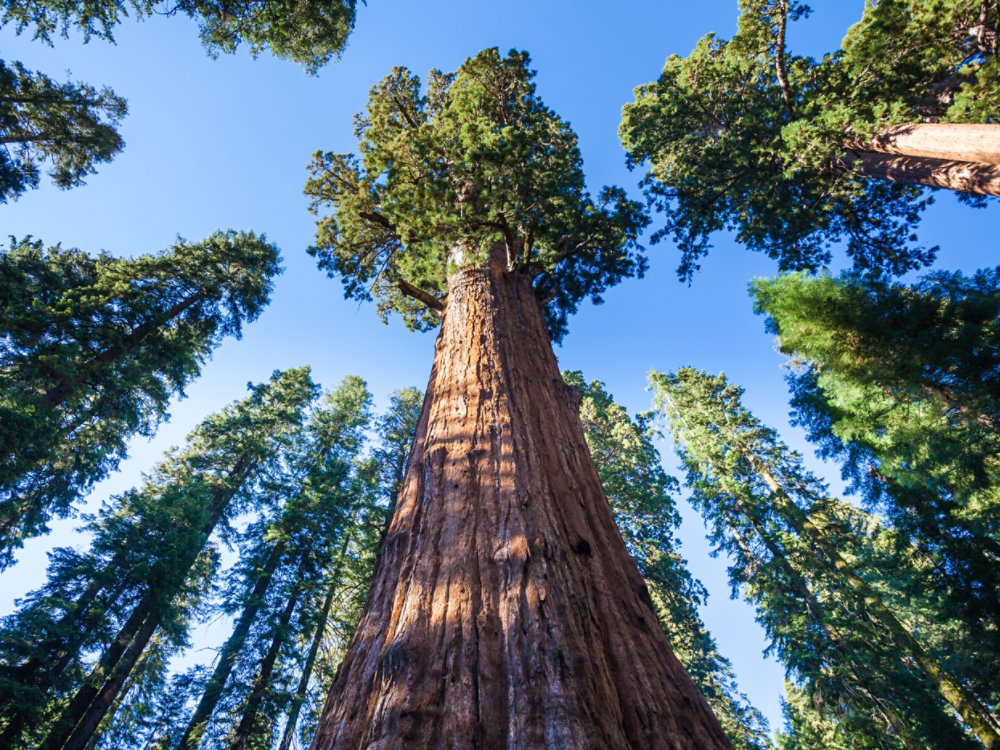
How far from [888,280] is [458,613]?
10.6 m

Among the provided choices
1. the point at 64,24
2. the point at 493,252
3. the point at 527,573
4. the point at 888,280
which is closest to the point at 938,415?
the point at 888,280

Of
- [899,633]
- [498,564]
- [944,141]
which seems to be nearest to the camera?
[498,564]

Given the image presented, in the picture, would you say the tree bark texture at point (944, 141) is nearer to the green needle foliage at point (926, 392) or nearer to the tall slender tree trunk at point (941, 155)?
the tall slender tree trunk at point (941, 155)

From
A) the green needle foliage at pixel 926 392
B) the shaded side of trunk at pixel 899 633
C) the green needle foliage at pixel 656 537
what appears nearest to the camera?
the green needle foliage at pixel 926 392

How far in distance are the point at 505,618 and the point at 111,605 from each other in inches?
581

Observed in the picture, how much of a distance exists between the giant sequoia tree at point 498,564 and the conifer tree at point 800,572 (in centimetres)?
1015

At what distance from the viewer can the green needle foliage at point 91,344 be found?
9532 millimetres

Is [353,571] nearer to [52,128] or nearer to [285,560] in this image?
[285,560]

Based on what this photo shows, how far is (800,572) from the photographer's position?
1162 centimetres

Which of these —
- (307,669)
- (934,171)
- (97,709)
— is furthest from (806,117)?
(97,709)

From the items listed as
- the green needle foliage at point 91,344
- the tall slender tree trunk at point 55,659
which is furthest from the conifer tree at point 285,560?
the green needle foliage at point 91,344

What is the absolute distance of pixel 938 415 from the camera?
25.0 ft

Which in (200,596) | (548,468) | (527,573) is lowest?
(527,573)

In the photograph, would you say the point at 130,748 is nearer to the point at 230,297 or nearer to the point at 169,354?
the point at 169,354
